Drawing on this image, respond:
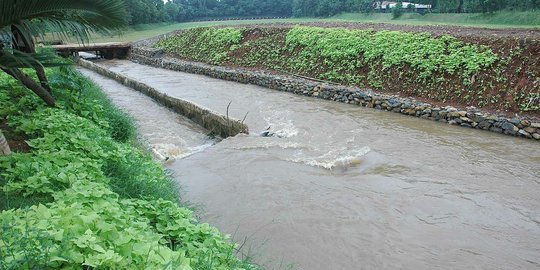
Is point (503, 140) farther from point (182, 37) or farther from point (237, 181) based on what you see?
point (182, 37)

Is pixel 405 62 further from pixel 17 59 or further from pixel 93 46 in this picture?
pixel 93 46

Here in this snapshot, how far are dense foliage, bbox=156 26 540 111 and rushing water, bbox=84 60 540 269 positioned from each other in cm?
215

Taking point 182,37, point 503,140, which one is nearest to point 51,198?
point 503,140

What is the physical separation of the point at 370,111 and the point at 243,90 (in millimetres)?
6847

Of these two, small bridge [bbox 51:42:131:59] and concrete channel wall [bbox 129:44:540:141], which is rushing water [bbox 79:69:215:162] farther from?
small bridge [bbox 51:42:131:59]

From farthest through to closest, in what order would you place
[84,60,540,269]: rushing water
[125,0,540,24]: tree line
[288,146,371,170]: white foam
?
[125,0,540,24]: tree line, [288,146,371,170]: white foam, [84,60,540,269]: rushing water

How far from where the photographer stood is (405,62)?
52.4 feet

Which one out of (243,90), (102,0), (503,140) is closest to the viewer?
(102,0)

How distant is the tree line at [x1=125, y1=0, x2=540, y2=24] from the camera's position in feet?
120

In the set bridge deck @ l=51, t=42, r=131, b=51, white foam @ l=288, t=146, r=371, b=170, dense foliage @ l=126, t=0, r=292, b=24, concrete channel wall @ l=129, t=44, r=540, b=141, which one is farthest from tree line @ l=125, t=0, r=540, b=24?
white foam @ l=288, t=146, r=371, b=170

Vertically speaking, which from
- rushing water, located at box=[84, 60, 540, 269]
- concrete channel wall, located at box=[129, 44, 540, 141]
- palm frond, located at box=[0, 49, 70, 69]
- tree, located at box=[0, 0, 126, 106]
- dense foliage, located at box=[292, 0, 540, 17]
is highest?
dense foliage, located at box=[292, 0, 540, 17]

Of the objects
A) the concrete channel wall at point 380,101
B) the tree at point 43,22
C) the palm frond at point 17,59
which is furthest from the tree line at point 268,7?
the palm frond at point 17,59

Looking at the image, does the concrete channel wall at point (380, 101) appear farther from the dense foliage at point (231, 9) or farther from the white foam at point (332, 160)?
the dense foliage at point (231, 9)

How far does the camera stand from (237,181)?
8.43 m
